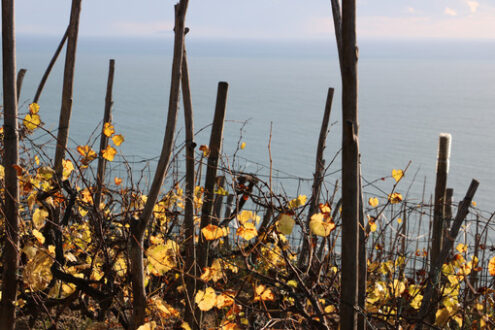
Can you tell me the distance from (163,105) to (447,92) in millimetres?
5399

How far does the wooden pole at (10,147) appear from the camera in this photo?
1440mm

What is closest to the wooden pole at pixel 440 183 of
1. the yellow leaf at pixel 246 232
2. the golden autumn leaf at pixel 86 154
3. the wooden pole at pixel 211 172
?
the wooden pole at pixel 211 172

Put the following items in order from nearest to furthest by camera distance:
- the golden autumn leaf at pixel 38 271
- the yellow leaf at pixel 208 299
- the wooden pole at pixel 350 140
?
the wooden pole at pixel 350 140 → the yellow leaf at pixel 208 299 → the golden autumn leaf at pixel 38 271

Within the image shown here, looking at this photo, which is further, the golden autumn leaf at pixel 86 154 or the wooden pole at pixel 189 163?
the golden autumn leaf at pixel 86 154

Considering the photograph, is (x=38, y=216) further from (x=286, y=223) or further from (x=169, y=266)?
(x=286, y=223)

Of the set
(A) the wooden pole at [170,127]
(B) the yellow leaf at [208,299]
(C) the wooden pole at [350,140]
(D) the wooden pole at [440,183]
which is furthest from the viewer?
(D) the wooden pole at [440,183]

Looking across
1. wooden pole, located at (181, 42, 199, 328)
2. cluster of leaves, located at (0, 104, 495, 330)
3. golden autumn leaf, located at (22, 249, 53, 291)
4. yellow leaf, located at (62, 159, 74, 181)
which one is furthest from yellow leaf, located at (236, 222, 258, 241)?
yellow leaf, located at (62, 159, 74, 181)

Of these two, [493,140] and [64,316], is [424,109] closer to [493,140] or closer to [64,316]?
[493,140]

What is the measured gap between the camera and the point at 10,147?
4.77 feet

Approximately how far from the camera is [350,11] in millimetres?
824

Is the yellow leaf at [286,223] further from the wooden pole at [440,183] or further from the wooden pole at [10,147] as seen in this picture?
the wooden pole at [440,183]

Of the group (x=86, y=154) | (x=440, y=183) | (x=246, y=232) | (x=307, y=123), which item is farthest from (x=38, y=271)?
(x=307, y=123)

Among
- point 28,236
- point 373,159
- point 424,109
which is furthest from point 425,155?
point 28,236

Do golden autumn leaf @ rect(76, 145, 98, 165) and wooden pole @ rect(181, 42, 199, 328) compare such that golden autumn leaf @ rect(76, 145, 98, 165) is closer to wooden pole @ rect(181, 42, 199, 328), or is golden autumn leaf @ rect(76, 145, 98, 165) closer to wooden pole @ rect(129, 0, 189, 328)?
wooden pole @ rect(181, 42, 199, 328)
